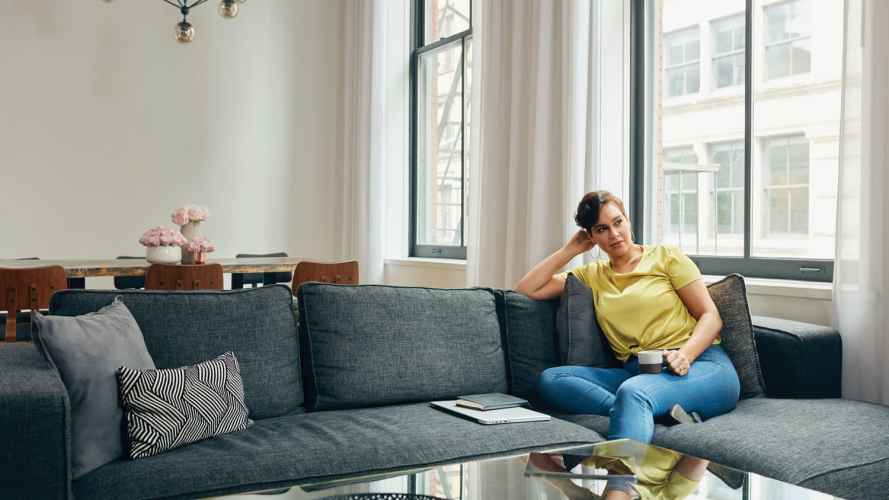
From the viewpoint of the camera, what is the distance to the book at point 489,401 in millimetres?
2508

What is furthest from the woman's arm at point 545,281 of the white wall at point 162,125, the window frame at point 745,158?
the white wall at point 162,125

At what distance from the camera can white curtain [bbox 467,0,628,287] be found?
3.82m

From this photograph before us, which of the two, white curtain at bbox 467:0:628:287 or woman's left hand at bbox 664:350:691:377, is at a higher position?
white curtain at bbox 467:0:628:287

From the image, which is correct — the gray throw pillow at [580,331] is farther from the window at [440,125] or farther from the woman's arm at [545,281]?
the window at [440,125]

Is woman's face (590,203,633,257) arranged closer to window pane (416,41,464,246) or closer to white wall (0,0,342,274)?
window pane (416,41,464,246)

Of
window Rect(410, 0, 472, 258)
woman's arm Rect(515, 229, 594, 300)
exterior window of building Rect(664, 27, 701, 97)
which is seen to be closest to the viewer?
woman's arm Rect(515, 229, 594, 300)

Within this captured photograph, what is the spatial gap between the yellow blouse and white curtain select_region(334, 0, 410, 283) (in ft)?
10.7

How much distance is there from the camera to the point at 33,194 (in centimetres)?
536

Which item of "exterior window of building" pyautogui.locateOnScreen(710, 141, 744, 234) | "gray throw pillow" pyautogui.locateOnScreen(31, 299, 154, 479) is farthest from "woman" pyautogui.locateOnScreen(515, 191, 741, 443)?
"gray throw pillow" pyautogui.locateOnScreen(31, 299, 154, 479)

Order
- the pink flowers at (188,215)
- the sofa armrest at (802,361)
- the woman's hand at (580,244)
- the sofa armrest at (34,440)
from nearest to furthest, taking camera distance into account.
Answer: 1. the sofa armrest at (34,440)
2. the sofa armrest at (802,361)
3. the woman's hand at (580,244)
4. the pink flowers at (188,215)

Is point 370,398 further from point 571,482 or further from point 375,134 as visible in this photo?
point 375,134

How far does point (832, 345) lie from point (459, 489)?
1.61m

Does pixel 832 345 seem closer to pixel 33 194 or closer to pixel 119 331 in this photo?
pixel 119 331

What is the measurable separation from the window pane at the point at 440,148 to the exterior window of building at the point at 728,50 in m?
2.24
